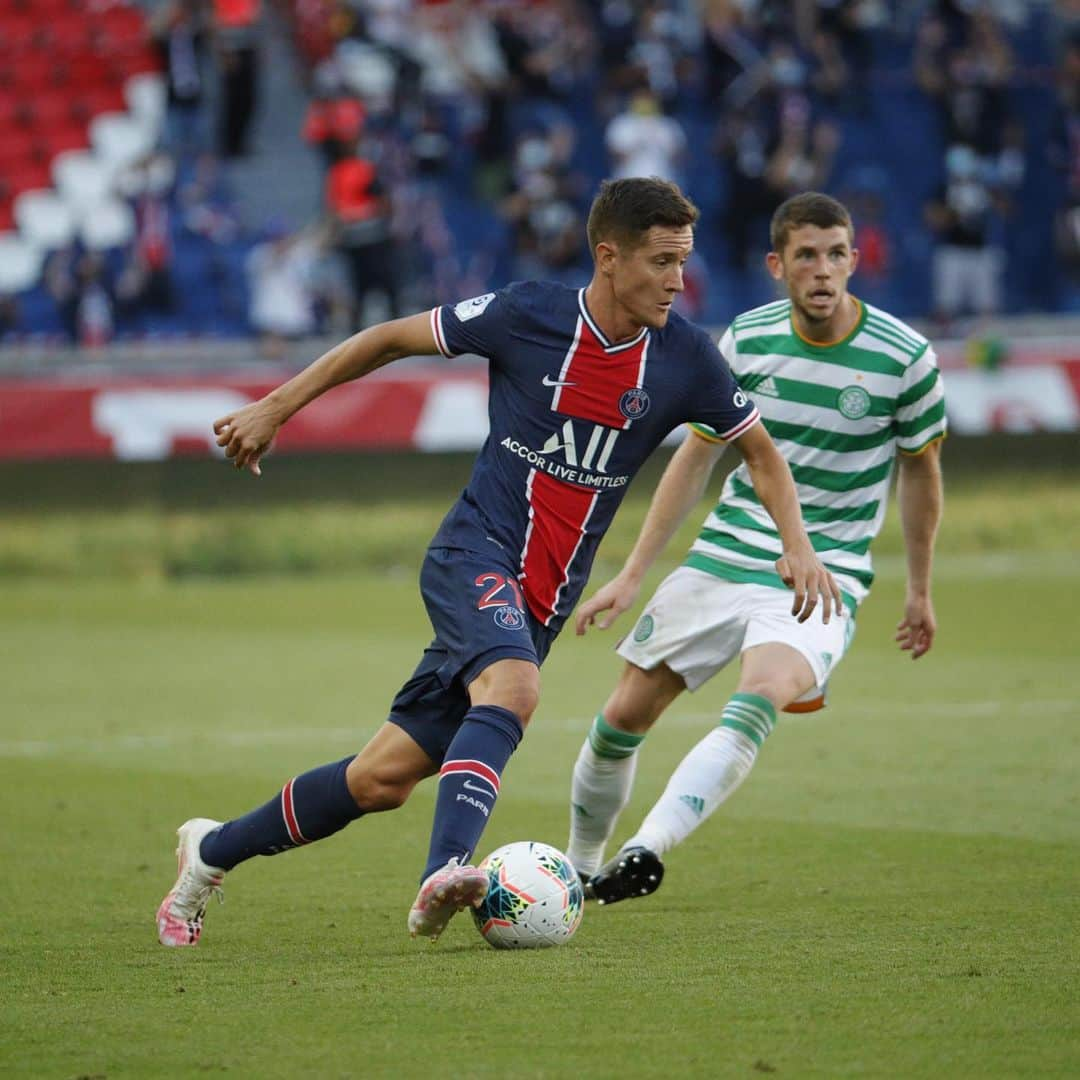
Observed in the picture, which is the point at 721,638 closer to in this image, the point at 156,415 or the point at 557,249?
the point at 156,415

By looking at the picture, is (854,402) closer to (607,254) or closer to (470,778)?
(607,254)

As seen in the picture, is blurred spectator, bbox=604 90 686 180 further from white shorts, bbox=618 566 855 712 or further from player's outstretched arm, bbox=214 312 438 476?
player's outstretched arm, bbox=214 312 438 476

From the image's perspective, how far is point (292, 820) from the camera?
5301 mm

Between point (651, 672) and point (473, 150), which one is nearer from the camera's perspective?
point (651, 672)

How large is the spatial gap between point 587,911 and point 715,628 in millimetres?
940

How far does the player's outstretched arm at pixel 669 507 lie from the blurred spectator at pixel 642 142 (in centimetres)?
1470

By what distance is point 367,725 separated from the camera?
10.1 metres

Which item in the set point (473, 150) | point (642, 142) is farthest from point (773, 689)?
point (473, 150)

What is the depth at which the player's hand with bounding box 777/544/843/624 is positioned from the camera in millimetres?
5285

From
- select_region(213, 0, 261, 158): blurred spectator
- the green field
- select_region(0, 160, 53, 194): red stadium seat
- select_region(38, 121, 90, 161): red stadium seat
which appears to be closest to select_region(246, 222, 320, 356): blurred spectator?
select_region(213, 0, 261, 158): blurred spectator

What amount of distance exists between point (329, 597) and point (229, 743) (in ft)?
24.1

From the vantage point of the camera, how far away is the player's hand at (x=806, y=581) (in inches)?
208

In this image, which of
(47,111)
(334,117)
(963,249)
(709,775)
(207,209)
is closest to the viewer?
(709,775)

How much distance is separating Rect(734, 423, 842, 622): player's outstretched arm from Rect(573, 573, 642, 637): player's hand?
0.48m
